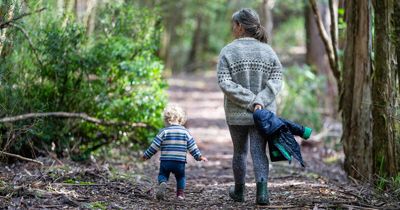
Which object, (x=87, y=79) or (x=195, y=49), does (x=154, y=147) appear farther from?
(x=195, y=49)

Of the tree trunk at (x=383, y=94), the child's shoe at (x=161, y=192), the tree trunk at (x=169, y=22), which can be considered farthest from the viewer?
the tree trunk at (x=169, y=22)

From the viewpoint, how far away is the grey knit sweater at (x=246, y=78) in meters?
5.52

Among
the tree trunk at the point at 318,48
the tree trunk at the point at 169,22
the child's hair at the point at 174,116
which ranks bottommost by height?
the child's hair at the point at 174,116

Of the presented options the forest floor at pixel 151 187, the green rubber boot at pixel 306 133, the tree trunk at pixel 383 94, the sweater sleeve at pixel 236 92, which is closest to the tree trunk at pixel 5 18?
the forest floor at pixel 151 187

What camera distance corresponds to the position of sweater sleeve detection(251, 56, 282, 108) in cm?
552

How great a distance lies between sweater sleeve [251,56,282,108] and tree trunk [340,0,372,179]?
219 centimetres

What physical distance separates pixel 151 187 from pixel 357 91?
3.24 m

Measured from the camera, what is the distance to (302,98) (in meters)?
14.5

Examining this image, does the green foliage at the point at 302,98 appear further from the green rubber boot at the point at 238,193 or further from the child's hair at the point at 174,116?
the child's hair at the point at 174,116

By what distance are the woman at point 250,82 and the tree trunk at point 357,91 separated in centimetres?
227

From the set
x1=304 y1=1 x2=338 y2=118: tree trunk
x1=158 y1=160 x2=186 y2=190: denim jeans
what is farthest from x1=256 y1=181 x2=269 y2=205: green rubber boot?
x1=304 y1=1 x2=338 y2=118: tree trunk

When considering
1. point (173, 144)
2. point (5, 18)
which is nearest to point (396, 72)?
point (173, 144)

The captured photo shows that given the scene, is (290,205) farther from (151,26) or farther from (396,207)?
(151,26)

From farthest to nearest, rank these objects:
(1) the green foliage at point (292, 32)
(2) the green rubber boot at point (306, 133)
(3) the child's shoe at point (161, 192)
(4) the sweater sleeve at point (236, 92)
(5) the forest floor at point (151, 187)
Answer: (1) the green foliage at point (292, 32) → (3) the child's shoe at point (161, 192) → (4) the sweater sleeve at point (236, 92) → (2) the green rubber boot at point (306, 133) → (5) the forest floor at point (151, 187)
